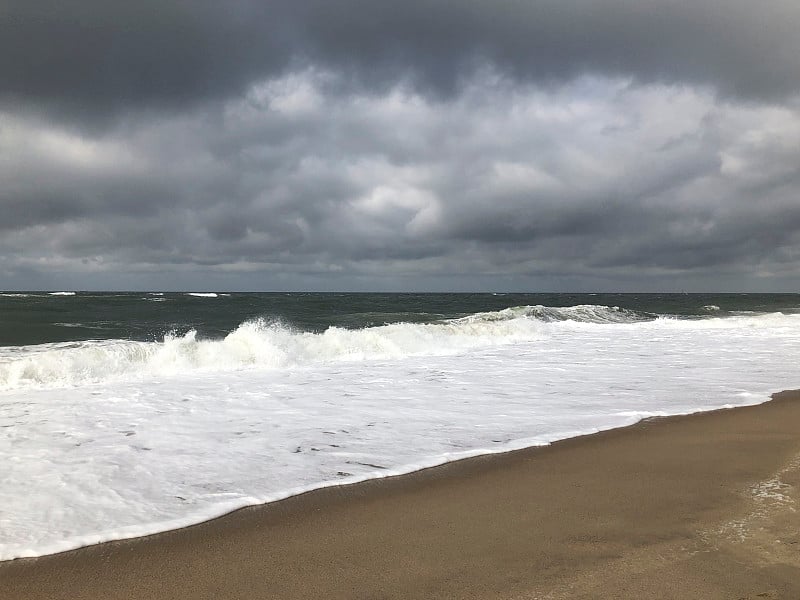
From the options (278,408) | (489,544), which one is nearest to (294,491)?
(489,544)

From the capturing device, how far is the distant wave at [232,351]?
9859 mm

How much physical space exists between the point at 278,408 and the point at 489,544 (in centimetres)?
473

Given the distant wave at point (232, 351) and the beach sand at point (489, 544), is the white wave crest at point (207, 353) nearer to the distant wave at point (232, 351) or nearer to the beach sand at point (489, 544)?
the distant wave at point (232, 351)

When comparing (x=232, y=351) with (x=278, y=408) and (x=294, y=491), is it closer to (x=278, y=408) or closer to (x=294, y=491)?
(x=278, y=408)

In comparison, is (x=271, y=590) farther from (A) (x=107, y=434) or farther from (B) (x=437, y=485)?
(A) (x=107, y=434)

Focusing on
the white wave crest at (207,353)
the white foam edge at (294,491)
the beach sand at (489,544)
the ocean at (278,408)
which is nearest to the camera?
the beach sand at (489,544)

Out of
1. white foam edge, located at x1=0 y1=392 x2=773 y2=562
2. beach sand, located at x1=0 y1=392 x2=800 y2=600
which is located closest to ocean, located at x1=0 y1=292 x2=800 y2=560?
white foam edge, located at x1=0 y1=392 x2=773 y2=562

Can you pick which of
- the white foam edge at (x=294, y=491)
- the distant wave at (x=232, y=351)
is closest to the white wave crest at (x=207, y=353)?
the distant wave at (x=232, y=351)

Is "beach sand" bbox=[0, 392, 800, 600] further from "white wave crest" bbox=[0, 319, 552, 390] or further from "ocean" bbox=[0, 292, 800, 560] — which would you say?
"white wave crest" bbox=[0, 319, 552, 390]

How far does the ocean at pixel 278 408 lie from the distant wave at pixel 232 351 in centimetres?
4

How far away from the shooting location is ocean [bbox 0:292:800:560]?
4062 millimetres

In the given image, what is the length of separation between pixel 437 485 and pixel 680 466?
2.10 m

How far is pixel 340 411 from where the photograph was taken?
7020 mm

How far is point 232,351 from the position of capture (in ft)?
40.2
